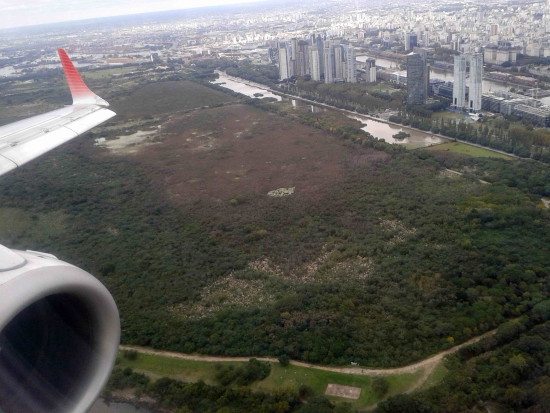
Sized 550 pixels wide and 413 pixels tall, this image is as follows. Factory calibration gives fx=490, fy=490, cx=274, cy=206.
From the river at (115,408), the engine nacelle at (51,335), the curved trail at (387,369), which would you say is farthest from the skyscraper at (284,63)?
the engine nacelle at (51,335)

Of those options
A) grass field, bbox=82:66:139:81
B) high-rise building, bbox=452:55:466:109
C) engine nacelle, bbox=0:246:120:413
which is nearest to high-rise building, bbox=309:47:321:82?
high-rise building, bbox=452:55:466:109

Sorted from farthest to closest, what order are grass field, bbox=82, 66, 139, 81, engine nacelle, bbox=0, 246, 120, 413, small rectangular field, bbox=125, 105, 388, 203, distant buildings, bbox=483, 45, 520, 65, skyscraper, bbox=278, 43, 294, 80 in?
grass field, bbox=82, 66, 139, 81 < skyscraper, bbox=278, 43, 294, 80 < distant buildings, bbox=483, 45, 520, 65 < small rectangular field, bbox=125, 105, 388, 203 < engine nacelle, bbox=0, 246, 120, 413

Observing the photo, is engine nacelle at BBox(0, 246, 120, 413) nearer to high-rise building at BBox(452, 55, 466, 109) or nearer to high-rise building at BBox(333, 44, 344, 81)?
high-rise building at BBox(452, 55, 466, 109)

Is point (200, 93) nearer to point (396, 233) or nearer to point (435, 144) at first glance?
point (435, 144)

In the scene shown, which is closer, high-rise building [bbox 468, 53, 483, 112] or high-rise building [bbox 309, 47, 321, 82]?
high-rise building [bbox 468, 53, 483, 112]

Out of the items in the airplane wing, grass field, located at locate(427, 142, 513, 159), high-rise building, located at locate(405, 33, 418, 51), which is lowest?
grass field, located at locate(427, 142, 513, 159)

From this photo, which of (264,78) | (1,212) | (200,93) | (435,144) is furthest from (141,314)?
(264,78)

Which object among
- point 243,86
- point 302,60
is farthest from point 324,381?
point 302,60
